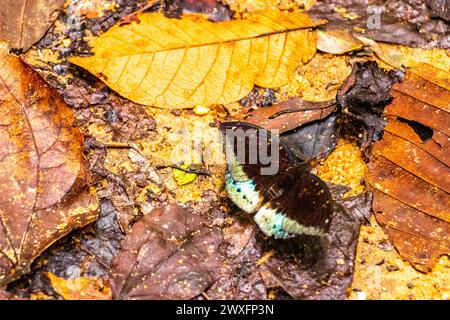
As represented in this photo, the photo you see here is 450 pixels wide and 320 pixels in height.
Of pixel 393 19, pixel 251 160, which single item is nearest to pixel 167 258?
pixel 251 160

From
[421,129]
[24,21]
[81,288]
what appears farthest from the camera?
[24,21]

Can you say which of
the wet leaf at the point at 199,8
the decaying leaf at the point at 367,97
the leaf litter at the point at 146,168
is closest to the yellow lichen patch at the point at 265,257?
the leaf litter at the point at 146,168

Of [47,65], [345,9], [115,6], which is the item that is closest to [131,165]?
[47,65]

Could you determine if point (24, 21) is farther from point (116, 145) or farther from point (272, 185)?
point (272, 185)

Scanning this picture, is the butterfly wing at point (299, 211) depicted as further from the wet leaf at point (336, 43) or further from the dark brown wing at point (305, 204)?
the wet leaf at point (336, 43)

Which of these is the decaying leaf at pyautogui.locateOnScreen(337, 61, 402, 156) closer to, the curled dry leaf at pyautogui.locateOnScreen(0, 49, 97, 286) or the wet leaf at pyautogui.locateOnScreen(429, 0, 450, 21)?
the wet leaf at pyautogui.locateOnScreen(429, 0, 450, 21)

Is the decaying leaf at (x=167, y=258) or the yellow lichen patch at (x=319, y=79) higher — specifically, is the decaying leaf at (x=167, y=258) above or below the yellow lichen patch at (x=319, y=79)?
below

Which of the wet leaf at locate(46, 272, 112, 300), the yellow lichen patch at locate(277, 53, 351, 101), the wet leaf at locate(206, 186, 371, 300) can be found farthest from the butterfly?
the wet leaf at locate(46, 272, 112, 300)
